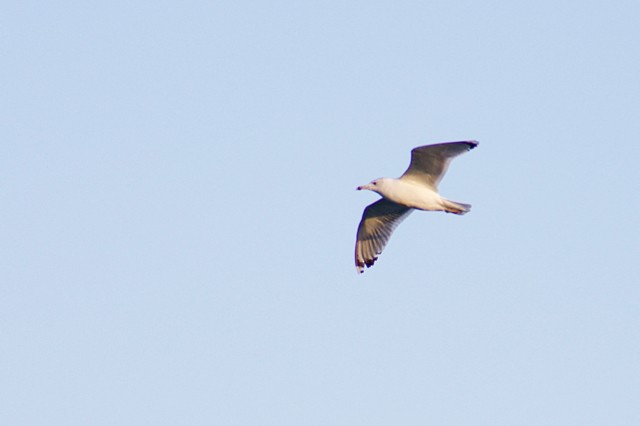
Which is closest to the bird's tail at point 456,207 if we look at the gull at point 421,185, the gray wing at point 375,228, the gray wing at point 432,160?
the gull at point 421,185

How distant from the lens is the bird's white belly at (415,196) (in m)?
21.0

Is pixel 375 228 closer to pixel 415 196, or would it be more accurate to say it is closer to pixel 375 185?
pixel 375 185

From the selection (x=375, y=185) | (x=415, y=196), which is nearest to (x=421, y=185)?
(x=415, y=196)

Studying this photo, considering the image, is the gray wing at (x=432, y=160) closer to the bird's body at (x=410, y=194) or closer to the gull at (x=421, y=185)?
the gull at (x=421, y=185)

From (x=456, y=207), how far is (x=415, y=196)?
901 mm

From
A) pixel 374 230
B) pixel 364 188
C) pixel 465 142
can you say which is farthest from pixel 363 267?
pixel 465 142

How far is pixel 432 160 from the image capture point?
20.9m

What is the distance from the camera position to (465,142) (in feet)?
66.4

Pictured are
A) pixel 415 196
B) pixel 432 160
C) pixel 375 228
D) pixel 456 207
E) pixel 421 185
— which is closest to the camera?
pixel 456 207

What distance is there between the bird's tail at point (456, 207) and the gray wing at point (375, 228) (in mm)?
1962

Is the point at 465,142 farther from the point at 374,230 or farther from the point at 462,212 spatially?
the point at 374,230

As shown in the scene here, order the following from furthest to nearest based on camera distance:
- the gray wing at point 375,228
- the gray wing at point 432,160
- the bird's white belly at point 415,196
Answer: the gray wing at point 375,228 < the bird's white belly at point 415,196 < the gray wing at point 432,160

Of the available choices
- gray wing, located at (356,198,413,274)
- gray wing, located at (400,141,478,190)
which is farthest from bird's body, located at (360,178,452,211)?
gray wing, located at (356,198,413,274)

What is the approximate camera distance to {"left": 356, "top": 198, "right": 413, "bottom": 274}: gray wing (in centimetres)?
2281
